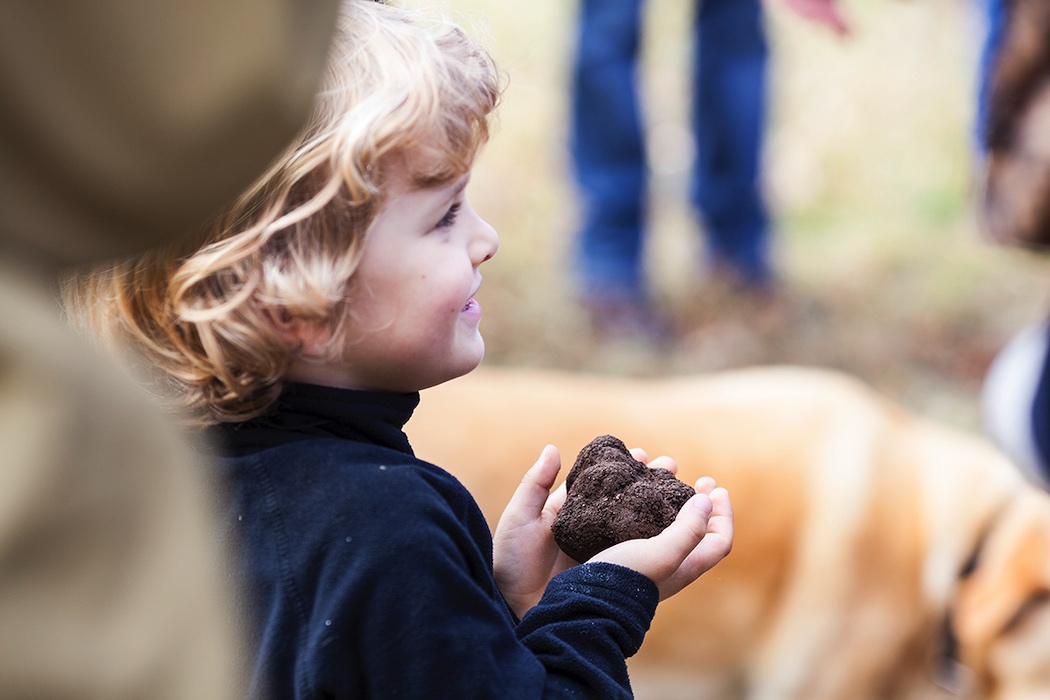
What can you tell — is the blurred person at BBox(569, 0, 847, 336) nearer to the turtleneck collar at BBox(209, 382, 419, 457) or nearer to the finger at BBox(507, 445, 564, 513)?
the finger at BBox(507, 445, 564, 513)

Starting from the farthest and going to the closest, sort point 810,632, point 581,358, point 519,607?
point 581,358
point 810,632
point 519,607

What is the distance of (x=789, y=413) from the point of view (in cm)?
219

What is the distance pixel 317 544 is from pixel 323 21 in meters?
0.36

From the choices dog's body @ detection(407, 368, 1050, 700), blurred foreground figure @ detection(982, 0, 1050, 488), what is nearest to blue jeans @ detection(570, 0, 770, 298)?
dog's body @ detection(407, 368, 1050, 700)

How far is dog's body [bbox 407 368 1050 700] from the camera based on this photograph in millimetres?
2014

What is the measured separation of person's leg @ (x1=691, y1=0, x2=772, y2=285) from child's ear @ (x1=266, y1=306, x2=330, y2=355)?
2855mm

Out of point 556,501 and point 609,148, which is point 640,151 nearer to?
point 609,148

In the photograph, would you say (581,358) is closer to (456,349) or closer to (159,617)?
(456,349)

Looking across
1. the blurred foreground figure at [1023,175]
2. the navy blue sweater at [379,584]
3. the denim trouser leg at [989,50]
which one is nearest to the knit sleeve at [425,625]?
the navy blue sweater at [379,584]

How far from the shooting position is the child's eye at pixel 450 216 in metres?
0.78

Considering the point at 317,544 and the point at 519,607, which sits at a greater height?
the point at 317,544

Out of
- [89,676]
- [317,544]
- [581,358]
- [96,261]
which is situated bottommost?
[581,358]

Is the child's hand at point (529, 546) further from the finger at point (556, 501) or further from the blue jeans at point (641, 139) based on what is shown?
the blue jeans at point (641, 139)

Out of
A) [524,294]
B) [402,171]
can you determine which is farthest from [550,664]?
[524,294]
